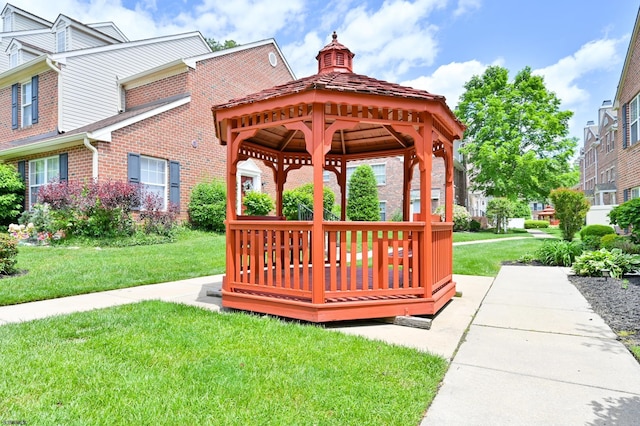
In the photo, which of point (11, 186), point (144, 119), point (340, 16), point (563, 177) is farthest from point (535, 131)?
point (11, 186)

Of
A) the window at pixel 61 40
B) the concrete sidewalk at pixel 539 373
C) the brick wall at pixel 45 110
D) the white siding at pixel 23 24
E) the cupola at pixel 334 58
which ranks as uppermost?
the white siding at pixel 23 24

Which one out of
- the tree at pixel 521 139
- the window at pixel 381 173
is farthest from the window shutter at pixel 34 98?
the tree at pixel 521 139

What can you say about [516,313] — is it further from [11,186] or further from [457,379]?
[11,186]

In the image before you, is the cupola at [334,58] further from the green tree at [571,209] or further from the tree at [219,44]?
the tree at [219,44]

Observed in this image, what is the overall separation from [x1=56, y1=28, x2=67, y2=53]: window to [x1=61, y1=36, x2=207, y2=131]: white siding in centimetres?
296

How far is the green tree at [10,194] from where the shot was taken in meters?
12.5

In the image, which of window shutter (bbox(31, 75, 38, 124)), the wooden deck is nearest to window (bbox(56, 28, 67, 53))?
window shutter (bbox(31, 75, 38, 124))

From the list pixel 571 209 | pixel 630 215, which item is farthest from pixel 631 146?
pixel 630 215

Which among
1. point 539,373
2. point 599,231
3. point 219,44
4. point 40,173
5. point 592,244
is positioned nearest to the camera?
point 539,373

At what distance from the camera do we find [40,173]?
12914 millimetres

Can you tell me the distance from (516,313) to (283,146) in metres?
4.54

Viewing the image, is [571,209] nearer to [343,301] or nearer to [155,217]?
[343,301]

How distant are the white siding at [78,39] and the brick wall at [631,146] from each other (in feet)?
69.3

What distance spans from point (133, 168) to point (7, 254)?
5.85m
